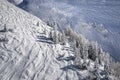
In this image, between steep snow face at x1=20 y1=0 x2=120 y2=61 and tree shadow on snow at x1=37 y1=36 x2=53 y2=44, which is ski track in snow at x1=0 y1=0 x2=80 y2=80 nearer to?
tree shadow on snow at x1=37 y1=36 x2=53 y2=44

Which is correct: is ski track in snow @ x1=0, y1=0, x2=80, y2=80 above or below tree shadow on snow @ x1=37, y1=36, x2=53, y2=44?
below

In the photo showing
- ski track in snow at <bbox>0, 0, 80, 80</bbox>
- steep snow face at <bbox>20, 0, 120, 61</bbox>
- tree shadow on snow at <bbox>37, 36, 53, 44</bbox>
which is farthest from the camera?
steep snow face at <bbox>20, 0, 120, 61</bbox>

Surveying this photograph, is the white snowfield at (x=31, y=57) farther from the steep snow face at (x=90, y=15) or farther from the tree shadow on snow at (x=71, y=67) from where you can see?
the steep snow face at (x=90, y=15)

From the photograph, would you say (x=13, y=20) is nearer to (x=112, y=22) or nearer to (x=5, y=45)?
(x=5, y=45)

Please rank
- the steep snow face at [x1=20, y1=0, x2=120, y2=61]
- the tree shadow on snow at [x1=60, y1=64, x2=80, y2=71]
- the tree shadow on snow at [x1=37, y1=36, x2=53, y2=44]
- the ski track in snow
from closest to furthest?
the ski track in snow → the tree shadow on snow at [x1=60, y1=64, x2=80, y2=71] → the tree shadow on snow at [x1=37, y1=36, x2=53, y2=44] → the steep snow face at [x1=20, y1=0, x2=120, y2=61]

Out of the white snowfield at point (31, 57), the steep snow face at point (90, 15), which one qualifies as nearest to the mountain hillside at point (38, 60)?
the white snowfield at point (31, 57)

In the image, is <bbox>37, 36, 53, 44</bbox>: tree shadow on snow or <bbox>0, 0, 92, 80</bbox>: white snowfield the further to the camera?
<bbox>37, 36, 53, 44</bbox>: tree shadow on snow

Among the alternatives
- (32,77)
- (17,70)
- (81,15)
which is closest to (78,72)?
(32,77)

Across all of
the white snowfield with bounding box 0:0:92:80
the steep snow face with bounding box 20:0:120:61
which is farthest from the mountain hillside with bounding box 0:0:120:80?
the steep snow face with bounding box 20:0:120:61
